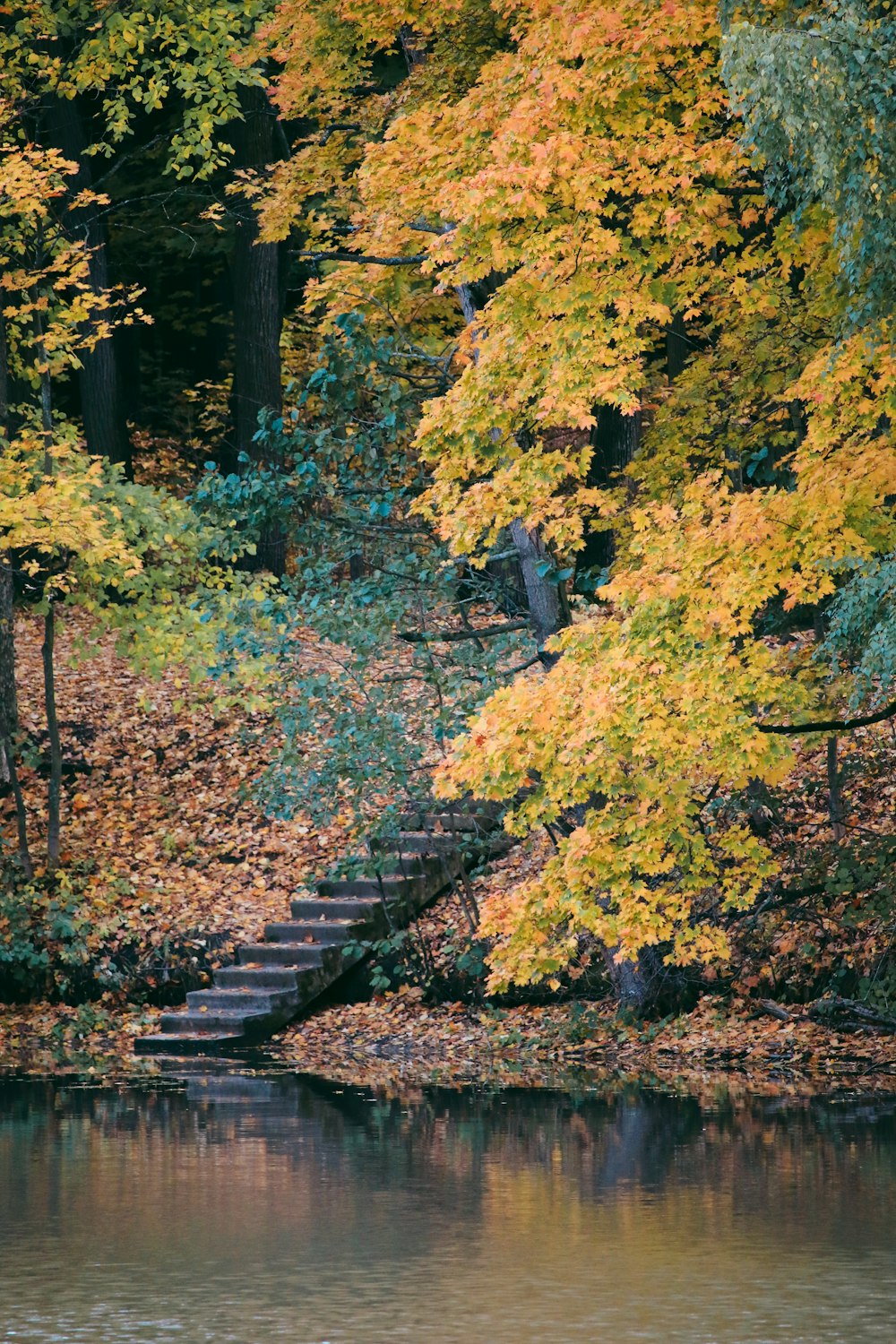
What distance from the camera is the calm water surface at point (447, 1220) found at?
699 cm

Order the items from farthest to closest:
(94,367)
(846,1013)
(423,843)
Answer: (94,367) < (423,843) < (846,1013)

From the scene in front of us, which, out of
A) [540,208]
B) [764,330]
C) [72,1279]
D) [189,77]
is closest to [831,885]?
[764,330]

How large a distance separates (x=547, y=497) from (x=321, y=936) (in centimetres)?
602

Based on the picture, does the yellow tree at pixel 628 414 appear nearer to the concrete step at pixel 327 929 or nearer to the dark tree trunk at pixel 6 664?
the concrete step at pixel 327 929

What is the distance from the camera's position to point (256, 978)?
1770cm

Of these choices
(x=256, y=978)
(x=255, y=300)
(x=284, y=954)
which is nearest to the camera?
(x=256, y=978)

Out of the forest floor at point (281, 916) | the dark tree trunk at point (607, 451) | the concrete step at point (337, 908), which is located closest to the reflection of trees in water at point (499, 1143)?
the forest floor at point (281, 916)

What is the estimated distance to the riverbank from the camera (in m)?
14.5

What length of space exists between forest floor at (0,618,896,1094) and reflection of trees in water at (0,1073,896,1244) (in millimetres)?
1151

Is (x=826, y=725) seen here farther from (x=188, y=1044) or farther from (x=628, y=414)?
(x=188, y=1044)

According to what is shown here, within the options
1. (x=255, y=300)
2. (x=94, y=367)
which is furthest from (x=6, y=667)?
(x=255, y=300)

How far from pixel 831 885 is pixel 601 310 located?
16.7ft

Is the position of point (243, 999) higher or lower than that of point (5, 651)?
lower

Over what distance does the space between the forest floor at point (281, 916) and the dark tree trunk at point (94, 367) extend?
4.00m
